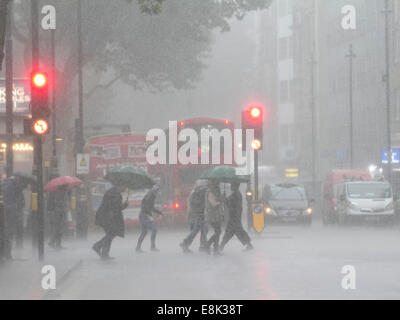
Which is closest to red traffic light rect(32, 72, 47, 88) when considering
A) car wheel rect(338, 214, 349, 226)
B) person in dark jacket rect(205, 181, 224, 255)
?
person in dark jacket rect(205, 181, 224, 255)

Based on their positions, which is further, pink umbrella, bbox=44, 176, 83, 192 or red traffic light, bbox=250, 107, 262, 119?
red traffic light, bbox=250, 107, 262, 119

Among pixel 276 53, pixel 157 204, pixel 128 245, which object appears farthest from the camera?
pixel 276 53

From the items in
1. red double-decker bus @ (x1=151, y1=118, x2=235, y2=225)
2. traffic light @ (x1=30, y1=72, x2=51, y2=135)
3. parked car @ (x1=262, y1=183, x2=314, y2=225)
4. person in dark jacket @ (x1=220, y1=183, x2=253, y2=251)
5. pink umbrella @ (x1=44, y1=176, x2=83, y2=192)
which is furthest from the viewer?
parked car @ (x1=262, y1=183, x2=314, y2=225)

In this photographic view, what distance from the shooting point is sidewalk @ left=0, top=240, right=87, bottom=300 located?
1597 centimetres

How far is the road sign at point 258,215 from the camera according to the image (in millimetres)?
35469

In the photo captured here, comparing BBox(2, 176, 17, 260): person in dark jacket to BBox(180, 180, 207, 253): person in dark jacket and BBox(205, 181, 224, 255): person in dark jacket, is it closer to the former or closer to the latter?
BBox(180, 180, 207, 253): person in dark jacket

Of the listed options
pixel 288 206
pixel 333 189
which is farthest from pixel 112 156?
pixel 333 189

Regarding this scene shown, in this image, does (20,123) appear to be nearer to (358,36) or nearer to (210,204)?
(210,204)

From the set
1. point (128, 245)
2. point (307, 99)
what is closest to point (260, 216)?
point (128, 245)

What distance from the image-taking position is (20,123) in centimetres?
3884

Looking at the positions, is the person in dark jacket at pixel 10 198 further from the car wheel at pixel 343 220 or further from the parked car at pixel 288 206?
the parked car at pixel 288 206

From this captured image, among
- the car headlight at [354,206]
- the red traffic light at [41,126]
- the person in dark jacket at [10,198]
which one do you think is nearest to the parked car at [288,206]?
the car headlight at [354,206]

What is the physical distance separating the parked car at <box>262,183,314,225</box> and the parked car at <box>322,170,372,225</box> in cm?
87

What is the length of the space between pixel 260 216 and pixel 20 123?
28.5 feet
